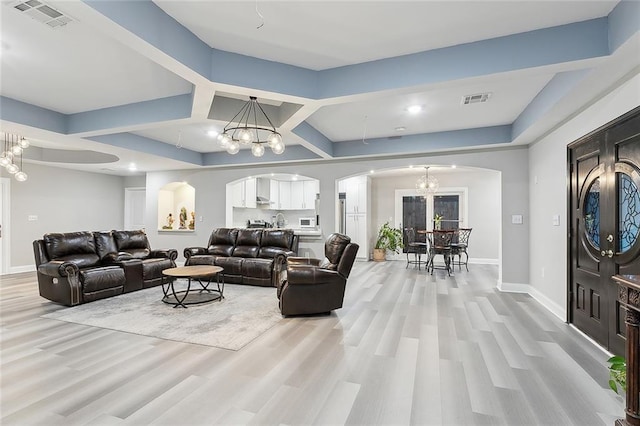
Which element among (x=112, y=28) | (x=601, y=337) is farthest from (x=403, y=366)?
(x=112, y=28)

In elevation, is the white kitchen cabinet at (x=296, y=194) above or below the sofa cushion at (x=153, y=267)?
above

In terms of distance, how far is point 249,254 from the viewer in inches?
238

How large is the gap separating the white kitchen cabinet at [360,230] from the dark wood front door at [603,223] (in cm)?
558

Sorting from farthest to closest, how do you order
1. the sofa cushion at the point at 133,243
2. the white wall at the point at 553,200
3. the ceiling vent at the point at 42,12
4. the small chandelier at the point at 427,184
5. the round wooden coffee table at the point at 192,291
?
the small chandelier at the point at 427,184 < the sofa cushion at the point at 133,243 < the round wooden coffee table at the point at 192,291 < the white wall at the point at 553,200 < the ceiling vent at the point at 42,12

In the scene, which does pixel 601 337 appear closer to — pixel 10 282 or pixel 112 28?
pixel 112 28

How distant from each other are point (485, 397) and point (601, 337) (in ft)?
6.00

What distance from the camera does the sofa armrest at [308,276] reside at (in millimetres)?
3805

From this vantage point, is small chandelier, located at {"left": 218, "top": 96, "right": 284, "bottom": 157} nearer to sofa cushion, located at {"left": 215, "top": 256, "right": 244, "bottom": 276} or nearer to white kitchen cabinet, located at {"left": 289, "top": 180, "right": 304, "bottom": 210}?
sofa cushion, located at {"left": 215, "top": 256, "right": 244, "bottom": 276}

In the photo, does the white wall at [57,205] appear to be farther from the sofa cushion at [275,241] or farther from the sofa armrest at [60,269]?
the sofa cushion at [275,241]

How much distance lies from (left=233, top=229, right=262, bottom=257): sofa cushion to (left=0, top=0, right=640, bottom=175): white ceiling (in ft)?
8.32

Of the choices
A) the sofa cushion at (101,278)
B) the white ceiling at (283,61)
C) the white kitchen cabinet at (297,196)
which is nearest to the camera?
the white ceiling at (283,61)

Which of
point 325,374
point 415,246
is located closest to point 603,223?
point 325,374

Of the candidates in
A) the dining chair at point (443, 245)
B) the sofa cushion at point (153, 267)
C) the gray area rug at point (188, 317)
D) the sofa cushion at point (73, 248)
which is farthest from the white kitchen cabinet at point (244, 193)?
the dining chair at point (443, 245)

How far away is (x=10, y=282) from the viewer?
5957 millimetres
